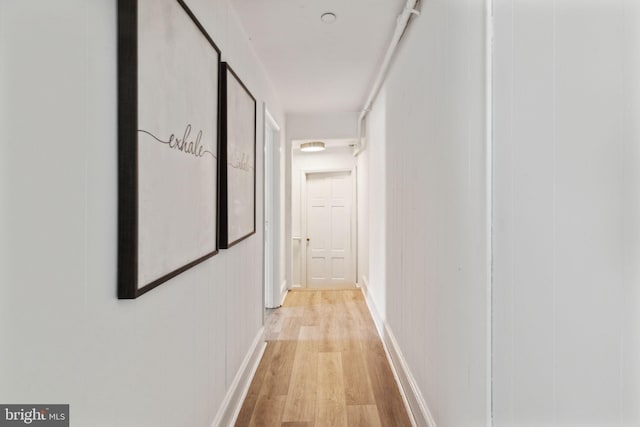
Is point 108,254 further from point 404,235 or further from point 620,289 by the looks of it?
point 404,235

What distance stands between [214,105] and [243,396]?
169cm

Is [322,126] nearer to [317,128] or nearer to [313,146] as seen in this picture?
[317,128]

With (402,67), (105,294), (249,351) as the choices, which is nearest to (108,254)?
(105,294)

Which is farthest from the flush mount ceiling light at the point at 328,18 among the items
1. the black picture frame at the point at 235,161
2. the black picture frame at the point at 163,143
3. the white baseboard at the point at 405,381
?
the white baseboard at the point at 405,381

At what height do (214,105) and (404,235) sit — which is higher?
(214,105)

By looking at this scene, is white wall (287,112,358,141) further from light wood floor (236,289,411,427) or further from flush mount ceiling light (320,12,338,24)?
flush mount ceiling light (320,12,338,24)

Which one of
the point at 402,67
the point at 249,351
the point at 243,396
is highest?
the point at 402,67

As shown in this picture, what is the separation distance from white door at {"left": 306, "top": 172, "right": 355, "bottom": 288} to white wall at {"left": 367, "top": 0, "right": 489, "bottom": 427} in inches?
123

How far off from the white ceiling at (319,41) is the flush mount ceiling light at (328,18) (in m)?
0.03

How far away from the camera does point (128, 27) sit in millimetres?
895

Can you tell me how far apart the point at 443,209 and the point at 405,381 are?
1237 mm

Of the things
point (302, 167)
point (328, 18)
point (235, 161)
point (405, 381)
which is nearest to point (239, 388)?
point (405, 381)

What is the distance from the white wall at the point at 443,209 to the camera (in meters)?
1.16

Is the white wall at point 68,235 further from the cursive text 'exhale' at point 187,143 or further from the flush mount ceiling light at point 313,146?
the flush mount ceiling light at point 313,146
